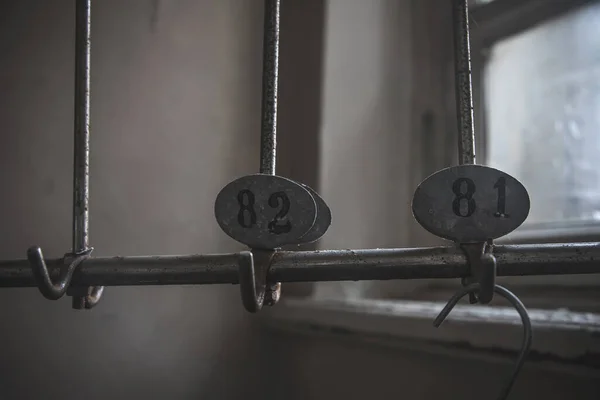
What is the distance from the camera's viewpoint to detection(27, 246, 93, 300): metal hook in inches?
12.9

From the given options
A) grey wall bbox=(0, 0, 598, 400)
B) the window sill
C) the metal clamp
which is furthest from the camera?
grey wall bbox=(0, 0, 598, 400)

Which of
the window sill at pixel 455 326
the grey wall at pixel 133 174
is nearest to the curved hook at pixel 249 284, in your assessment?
the window sill at pixel 455 326

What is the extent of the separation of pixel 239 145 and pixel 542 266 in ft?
2.26

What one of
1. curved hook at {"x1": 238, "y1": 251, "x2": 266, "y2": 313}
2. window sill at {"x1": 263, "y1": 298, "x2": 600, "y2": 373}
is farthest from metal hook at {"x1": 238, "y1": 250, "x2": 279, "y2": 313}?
window sill at {"x1": 263, "y1": 298, "x2": 600, "y2": 373}

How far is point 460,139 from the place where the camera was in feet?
1.20

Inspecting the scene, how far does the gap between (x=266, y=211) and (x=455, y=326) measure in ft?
1.29

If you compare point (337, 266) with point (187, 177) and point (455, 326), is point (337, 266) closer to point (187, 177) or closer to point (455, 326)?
point (455, 326)

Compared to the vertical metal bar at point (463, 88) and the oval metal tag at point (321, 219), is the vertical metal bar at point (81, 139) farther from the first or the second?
the vertical metal bar at point (463, 88)

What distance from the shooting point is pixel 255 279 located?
0.34 metres

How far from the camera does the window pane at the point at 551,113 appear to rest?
33.2 inches

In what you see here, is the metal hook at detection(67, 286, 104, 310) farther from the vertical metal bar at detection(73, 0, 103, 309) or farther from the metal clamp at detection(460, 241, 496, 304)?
the metal clamp at detection(460, 241, 496, 304)

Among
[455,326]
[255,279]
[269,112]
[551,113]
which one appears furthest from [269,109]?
[551,113]

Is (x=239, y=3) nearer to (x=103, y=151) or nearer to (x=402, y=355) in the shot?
(x=103, y=151)

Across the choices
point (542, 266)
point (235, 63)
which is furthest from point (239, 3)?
point (542, 266)
